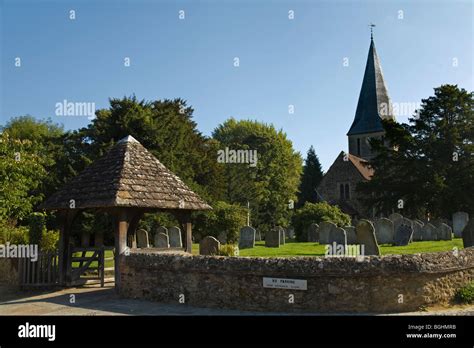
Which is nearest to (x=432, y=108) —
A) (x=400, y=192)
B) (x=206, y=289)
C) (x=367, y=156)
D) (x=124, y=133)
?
(x=400, y=192)

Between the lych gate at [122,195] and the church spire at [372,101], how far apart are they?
157ft

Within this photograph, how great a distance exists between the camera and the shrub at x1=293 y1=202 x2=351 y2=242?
28.3 m

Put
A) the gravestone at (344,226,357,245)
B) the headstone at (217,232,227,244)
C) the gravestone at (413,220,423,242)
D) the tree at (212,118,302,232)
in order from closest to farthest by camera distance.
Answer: the gravestone at (344,226,357,245)
the gravestone at (413,220,423,242)
the headstone at (217,232,227,244)
the tree at (212,118,302,232)

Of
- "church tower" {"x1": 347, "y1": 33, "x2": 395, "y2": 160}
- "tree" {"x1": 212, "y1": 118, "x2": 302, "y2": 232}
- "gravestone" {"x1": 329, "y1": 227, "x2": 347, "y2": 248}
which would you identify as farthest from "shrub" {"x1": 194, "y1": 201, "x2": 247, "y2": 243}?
"church tower" {"x1": 347, "y1": 33, "x2": 395, "y2": 160}

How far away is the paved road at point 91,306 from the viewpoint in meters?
9.43

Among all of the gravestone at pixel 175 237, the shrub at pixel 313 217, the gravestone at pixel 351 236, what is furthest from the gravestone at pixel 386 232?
the gravestone at pixel 175 237

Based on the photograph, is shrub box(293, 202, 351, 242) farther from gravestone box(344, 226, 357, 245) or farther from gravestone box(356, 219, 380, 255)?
gravestone box(356, 219, 380, 255)

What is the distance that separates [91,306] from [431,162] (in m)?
33.8

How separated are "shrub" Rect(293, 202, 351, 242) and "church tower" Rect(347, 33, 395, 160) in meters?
30.3

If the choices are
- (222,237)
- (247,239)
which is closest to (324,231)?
(247,239)

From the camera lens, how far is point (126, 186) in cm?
1193

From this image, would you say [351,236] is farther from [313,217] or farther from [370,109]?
[370,109]

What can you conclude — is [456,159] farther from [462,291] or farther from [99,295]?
[99,295]

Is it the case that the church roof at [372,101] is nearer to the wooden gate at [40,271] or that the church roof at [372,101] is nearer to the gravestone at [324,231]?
the gravestone at [324,231]
